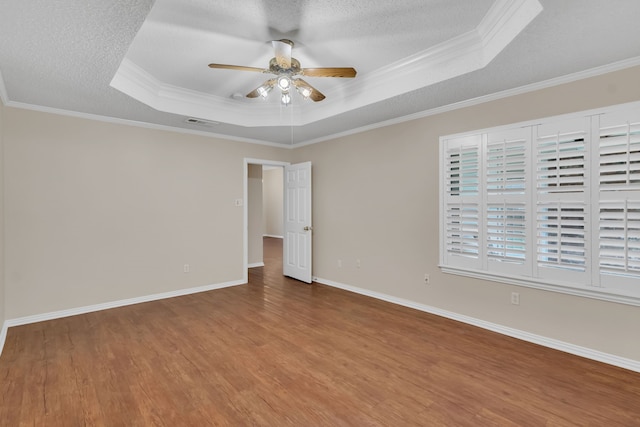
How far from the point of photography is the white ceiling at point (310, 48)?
6.65ft

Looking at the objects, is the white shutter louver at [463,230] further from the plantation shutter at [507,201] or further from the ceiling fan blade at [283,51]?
the ceiling fan blade at [283,51]

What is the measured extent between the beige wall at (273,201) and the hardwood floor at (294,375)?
815cm

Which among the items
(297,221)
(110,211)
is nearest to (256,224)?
(297,221)

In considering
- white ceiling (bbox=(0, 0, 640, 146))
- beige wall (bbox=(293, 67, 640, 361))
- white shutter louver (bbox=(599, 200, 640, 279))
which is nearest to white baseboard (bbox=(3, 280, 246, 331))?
beige wall (bbox=(293, 67, 640, 361))

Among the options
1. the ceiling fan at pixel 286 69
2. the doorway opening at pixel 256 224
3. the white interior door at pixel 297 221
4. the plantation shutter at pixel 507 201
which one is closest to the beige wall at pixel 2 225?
the ceiling fan at pixel 286 69

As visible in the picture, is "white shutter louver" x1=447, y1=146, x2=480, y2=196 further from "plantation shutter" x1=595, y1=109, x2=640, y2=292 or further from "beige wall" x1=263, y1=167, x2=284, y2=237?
"beige wall" x1=263, y1=167, x2=284, y2=237

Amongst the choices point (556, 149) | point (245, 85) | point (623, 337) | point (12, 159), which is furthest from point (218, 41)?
point (623, 337)

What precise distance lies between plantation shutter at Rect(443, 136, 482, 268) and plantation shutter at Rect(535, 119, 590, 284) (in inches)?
22.7

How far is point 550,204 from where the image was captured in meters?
2.93

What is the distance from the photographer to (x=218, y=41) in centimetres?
271

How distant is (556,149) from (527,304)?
154 centimetres

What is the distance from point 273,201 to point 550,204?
9956mm

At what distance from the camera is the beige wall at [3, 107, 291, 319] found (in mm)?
3494

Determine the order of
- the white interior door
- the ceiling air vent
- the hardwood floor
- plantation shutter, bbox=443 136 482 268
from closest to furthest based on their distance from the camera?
the hardwood floor → plantation shutter, bbox=443 136 482 268 → the ceiling air vent → the white interior door
